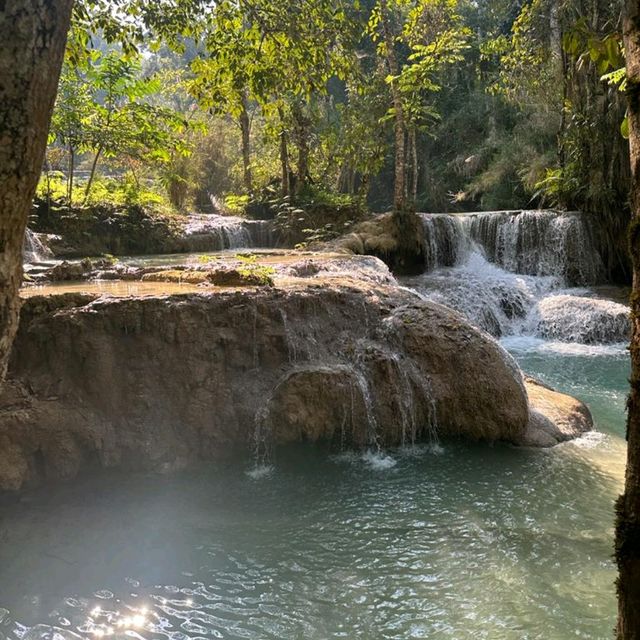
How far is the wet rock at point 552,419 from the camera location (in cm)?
615

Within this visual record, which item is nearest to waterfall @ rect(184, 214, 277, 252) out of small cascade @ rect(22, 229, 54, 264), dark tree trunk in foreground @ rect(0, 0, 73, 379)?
small cascade @ rect(22, 229, 54, 264)

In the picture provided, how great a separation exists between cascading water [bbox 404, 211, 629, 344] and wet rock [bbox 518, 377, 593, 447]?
5.07 m

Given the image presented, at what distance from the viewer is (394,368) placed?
6141 mm

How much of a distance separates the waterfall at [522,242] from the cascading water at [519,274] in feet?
0.08

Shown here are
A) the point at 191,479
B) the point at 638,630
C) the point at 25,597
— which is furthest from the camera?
the point at 191,479

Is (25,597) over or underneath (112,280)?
underneath

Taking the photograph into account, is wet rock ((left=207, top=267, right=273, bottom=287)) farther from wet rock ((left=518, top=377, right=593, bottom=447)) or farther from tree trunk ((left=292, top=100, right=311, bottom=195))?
tree trunk ((left=292, top=100, right=311, bottom=195))

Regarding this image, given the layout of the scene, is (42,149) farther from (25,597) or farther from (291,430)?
(291,430)

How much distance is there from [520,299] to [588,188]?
182 inches

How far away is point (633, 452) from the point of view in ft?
3.89

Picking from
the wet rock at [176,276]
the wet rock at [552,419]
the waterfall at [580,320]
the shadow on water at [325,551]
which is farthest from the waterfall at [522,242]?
the shadow on water at [325,551]

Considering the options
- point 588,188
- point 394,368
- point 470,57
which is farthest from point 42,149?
point 470,57

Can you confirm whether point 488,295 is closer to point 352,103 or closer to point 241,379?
point 241,379

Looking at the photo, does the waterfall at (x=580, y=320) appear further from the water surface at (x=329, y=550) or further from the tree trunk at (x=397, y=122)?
the water surface at (x=329, y=550)
